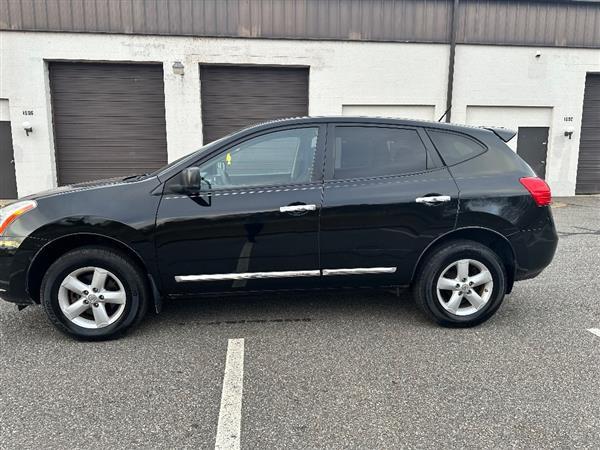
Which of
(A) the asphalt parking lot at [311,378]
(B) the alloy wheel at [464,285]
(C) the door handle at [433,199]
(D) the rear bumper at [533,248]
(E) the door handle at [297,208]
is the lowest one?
(A) the asphalt parking lot at [311,378]

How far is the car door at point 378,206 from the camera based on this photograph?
355 cm

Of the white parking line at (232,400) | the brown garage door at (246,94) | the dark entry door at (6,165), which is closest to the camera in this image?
the white parking line at (232,400)

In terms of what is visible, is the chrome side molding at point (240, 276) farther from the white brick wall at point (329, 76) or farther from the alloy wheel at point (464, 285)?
the white brick wall at point (329, 76)

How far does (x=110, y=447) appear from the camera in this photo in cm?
229

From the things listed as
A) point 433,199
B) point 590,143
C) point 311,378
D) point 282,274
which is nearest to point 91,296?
point 282,274

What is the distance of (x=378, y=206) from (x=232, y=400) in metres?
1.80

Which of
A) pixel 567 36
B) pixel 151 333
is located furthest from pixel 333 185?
pixel 567 36

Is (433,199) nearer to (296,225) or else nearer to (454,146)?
(454,146)

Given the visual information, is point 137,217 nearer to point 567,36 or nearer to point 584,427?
point 584,427

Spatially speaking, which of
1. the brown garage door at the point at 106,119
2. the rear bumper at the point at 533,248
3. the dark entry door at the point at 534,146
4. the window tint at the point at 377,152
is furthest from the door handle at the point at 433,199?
the dark entry door at the point at 534,146

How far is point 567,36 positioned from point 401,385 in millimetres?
13269

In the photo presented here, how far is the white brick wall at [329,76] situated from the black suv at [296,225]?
8.49 m

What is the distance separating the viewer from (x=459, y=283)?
3.70 metres

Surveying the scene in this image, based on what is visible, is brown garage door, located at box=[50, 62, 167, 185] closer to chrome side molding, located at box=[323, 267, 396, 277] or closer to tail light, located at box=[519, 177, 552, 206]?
chrome side molding, located at box=[323, 267, 396, 277]
